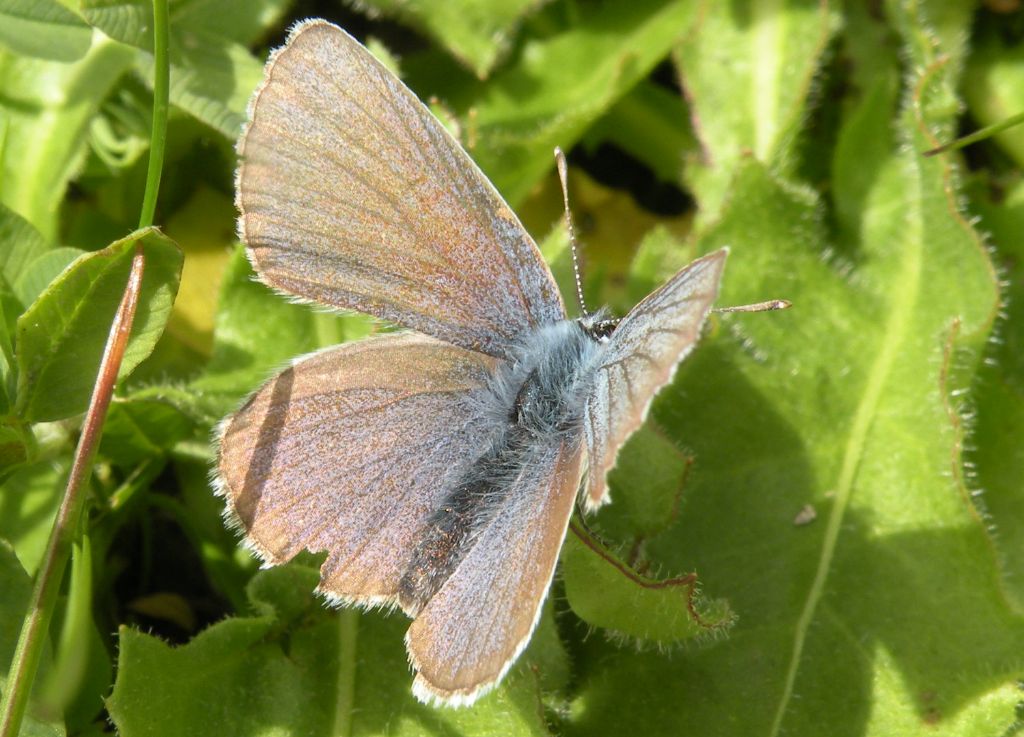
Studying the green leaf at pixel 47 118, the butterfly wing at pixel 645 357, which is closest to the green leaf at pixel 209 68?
the green leaf at pixel 47 118

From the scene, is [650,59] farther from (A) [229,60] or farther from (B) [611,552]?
(B) [611,552]

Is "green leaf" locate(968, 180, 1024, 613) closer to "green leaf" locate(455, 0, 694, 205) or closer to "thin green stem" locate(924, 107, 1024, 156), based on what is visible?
"thin green stem" locate(924, 107, 1024, 156)

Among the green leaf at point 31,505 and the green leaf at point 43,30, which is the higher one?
the green leaf at point 43,30

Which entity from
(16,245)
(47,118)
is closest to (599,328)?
(16,245)

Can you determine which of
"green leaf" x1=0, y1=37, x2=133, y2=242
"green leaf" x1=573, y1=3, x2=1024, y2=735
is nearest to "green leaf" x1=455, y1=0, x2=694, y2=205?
"green leaf" x1=573, y1=3, x2=1024, y2=735

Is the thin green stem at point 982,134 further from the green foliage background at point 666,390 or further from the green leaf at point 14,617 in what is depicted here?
the green leaf at point 14,617
